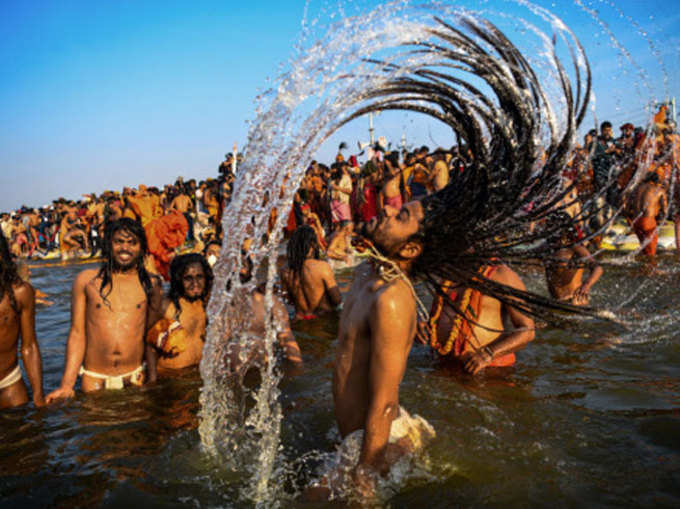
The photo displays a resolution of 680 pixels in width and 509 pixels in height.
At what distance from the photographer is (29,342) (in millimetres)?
3703

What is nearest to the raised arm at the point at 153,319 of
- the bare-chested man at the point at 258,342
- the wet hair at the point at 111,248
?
the wet hair at the point at 111,248

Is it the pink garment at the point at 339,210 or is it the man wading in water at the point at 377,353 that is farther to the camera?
the pink garment at the point at 339,210

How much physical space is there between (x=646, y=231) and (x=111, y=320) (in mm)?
8521

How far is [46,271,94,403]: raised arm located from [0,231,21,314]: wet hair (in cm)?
38

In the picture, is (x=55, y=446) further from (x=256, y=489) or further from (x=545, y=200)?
(x=545, y=200)

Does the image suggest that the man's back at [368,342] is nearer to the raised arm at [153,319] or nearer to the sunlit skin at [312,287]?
the raised arm at [153,319]

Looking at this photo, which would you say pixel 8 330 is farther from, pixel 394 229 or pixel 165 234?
pixel 165 234

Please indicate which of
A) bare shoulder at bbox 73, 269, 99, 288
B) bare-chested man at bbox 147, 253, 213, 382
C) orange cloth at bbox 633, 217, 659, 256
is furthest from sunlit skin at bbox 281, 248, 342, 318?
orange cloth at bbox 633, 217, 659, 256

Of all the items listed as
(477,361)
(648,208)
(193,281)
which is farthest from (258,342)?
(648,208)

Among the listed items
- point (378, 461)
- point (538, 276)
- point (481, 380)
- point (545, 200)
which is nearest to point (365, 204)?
point (538, 276)

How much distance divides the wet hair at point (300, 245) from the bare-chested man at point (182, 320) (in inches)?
55.7

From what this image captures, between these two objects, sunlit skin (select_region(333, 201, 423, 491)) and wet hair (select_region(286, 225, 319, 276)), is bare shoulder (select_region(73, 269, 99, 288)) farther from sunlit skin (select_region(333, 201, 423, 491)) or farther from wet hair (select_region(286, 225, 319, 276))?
sunlit skin (select_region(333, 201, 423, 491))

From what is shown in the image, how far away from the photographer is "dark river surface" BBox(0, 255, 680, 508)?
2697 millimetres

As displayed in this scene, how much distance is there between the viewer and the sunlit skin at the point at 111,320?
3894 millimetres
